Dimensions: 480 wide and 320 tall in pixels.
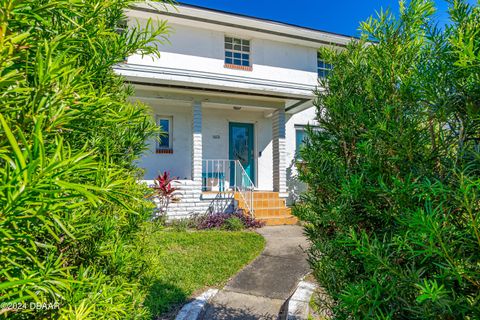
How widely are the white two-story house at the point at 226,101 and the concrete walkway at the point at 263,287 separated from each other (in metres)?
3.41

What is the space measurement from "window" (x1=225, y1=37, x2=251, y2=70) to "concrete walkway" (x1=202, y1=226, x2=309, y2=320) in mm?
7289

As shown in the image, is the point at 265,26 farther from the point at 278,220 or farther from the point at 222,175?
the point at 278,220

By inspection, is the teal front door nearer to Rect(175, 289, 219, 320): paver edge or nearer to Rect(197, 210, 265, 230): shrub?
Rect(197, 210, 265, 230): shrub

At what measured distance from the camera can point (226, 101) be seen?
9.74 metres

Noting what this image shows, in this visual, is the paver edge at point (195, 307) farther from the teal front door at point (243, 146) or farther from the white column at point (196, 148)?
the teal front door at point (243, 146)

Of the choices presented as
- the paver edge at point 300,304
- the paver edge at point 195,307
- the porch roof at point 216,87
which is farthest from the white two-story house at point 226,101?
the paver edge at point 300,304

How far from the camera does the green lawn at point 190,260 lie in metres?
3.23

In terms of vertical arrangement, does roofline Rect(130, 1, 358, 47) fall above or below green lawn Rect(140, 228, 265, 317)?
above

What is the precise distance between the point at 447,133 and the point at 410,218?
420 mm

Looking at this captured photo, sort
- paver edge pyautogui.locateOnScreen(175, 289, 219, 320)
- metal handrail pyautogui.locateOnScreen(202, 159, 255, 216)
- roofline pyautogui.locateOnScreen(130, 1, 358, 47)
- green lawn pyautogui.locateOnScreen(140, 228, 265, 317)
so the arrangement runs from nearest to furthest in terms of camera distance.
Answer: paver edge pyautogui.locateOnScreen(175, 289, 219, 320) → green lawn pyautogui.locateOnScreen(140, 228, 265, 317) → roofline pyautogui.locateOnScreen(130, 1, 358, 47) → metal handrail pyautogui.locateOnScreen(202, 159, 255, 216)

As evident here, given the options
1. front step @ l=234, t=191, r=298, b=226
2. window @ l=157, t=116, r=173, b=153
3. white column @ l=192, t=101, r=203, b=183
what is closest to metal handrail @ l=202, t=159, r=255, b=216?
front step @ l=234, t=191, r=298, b=226

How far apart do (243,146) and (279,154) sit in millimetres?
1885

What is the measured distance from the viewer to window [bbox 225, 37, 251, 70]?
1053 centimetres

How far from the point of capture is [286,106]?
11391 millimetres
